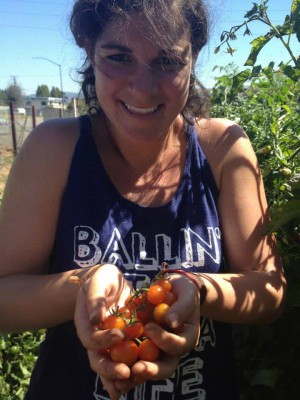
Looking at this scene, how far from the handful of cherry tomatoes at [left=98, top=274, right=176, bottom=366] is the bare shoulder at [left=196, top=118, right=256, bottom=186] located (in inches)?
18.5

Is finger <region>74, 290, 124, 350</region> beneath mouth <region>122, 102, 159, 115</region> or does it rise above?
beneath

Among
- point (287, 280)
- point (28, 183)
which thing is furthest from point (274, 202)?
point (28, 183)

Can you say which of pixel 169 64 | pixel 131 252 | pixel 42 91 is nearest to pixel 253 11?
pixel 169 64

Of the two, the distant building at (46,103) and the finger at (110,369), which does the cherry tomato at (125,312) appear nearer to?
the finger at (110,369)

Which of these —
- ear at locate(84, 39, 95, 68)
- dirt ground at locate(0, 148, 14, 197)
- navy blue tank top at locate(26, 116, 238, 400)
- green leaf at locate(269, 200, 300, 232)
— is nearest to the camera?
green leaf at locate(269, 200, 300, 232)

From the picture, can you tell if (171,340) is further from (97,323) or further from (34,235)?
(34,235)

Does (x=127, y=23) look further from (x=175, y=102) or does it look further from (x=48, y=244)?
(x=48, y=244)

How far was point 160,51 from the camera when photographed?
1.35 metres

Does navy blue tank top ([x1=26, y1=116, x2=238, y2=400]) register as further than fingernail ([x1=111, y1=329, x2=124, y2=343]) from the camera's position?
Yes

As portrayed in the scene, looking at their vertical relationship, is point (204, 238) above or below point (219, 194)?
below

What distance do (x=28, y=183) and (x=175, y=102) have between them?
0.48 meters

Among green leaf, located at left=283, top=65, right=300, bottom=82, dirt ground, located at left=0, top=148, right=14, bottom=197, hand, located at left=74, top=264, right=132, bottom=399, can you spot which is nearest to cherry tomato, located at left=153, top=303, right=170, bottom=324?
hand, located at left=74, top=264, right=132, bottom=399

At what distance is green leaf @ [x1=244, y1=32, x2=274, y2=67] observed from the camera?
164 centimetres

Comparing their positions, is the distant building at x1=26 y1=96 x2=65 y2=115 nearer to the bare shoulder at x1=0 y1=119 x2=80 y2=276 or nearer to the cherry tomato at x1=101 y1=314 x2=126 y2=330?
the bare shoulder at x1=0 y1=119 x2=80 y2=276
